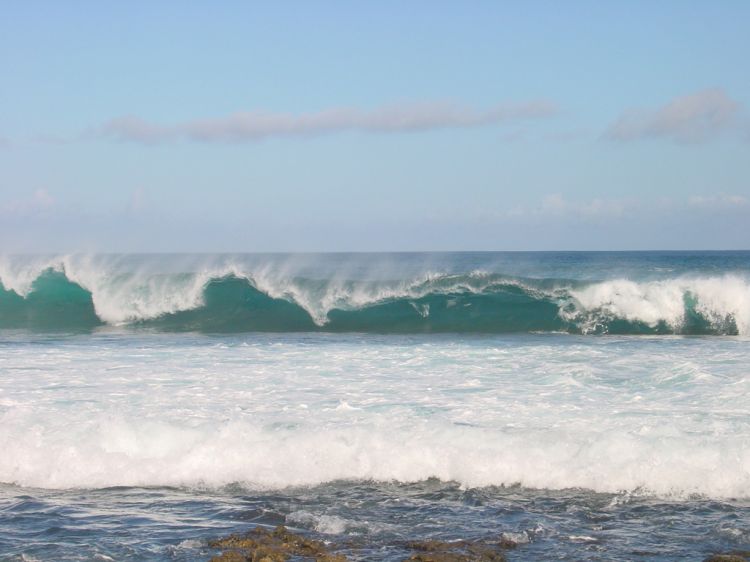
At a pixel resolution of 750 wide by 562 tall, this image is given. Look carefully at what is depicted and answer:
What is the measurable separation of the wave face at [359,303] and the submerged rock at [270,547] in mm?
13797

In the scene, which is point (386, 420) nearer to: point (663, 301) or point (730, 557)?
point (730, 557)

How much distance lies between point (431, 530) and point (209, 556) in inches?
62.5

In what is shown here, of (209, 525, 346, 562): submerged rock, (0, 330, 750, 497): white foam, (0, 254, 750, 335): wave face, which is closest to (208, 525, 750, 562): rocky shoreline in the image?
(209, 525, 346, 562): submerged rock

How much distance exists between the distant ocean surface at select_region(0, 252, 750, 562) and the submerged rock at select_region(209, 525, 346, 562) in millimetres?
172

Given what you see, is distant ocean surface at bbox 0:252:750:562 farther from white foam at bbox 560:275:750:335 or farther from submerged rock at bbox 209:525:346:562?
white foam at bbox 560:275:750:335

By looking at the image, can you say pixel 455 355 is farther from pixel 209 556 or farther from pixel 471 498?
pixel 209 556

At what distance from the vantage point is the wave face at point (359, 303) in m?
19.9

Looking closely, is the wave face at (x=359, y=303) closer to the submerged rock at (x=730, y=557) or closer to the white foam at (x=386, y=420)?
A: the white foam at (x=386, y=420)

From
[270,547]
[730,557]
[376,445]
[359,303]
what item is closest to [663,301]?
[359,303]

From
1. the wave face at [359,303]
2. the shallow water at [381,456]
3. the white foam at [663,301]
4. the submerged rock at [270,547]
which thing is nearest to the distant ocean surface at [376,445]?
the shallow water at [381,456]

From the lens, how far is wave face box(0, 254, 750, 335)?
1991cm

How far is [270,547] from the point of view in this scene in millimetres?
5609

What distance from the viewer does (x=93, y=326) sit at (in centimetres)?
2041

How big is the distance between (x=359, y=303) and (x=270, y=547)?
16.3m
